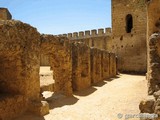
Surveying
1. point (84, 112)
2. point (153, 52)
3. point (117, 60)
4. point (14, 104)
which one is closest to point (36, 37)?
point (14, 104)

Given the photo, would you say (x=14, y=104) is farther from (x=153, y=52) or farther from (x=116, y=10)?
(x=116, y=10)

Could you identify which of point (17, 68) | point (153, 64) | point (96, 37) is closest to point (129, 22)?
point (96, 37)

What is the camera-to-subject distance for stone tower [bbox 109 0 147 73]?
1944 cm

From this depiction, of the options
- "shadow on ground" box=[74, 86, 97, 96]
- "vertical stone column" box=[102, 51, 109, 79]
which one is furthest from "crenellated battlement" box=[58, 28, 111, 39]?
"shadow on ground" box=[74, 86, 97, 96]

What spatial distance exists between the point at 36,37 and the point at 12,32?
1.34m

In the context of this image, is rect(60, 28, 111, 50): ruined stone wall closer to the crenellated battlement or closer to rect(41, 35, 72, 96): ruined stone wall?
the crenellated battlement

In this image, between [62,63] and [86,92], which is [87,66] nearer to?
[86,92]

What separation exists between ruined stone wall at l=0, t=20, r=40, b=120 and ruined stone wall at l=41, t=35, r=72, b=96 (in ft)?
6.81

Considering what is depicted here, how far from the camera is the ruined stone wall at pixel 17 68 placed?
20.9 ft

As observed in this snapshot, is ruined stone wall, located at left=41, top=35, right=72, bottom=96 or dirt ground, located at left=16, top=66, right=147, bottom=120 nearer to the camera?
dirt ground, located at left=16, top=66, right=147, bottom=120

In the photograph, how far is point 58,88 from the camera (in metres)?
10.3

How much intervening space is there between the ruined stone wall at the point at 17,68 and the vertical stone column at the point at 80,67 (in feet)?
11.6

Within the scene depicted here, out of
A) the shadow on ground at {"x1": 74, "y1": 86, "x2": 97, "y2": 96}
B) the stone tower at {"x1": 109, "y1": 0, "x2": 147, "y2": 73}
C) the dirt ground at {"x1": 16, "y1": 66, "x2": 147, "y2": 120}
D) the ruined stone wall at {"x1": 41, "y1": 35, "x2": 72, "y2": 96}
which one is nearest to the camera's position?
the dirt ground at {"x1": 16, "y1": 66, "x2": 147, "y2": 120}

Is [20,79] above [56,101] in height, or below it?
above
